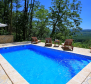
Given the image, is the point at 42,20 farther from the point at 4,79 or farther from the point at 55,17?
the point at 4,79

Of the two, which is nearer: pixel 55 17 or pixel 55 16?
pixel 55 16

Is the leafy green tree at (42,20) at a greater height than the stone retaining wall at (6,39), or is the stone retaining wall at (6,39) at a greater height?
the leafy green tree at (42,20)

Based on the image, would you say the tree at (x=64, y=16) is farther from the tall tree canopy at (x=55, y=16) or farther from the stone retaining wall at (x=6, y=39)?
the stone retaining wall at (x=6, y=39)

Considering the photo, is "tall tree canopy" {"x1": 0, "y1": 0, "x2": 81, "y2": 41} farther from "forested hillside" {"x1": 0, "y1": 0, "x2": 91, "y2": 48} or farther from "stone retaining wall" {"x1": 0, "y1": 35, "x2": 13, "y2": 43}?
"stone retaining wall" {"x1": 0, "y1": 35, "x2": 13, "y2": 43}

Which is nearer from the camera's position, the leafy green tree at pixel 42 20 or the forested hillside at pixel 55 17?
the forested hillside at pixel 55 17

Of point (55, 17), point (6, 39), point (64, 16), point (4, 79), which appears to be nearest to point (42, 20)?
point (55, 17)

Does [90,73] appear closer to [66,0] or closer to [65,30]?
[65,30]

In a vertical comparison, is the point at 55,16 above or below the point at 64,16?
below

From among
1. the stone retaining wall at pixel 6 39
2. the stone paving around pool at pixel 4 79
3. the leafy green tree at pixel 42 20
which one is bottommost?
the stone paving around pool at pixel 4 79

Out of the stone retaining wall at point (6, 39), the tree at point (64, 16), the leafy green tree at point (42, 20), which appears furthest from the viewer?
the leafy green tree at point (42, 20)

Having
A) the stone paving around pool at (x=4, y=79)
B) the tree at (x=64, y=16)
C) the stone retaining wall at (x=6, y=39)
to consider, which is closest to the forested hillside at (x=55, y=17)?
the tree at (x=64, y=16)

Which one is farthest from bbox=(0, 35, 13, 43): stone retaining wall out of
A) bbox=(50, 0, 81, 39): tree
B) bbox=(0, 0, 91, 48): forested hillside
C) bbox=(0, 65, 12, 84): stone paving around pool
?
bbox=(50, 0, 81, 39): tree

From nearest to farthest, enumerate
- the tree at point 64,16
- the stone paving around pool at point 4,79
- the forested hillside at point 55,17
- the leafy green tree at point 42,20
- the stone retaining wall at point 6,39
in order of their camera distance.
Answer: the stone paving around pool at point 4,79
the stone retaining wall at point 6,39
the forested hillside at point 55,17
the tree at point 64,16
the leafy green tree at point 42,20

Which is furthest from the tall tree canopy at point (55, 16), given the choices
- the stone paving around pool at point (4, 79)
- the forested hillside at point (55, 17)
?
the stone paving around pool at point (4, 79)
